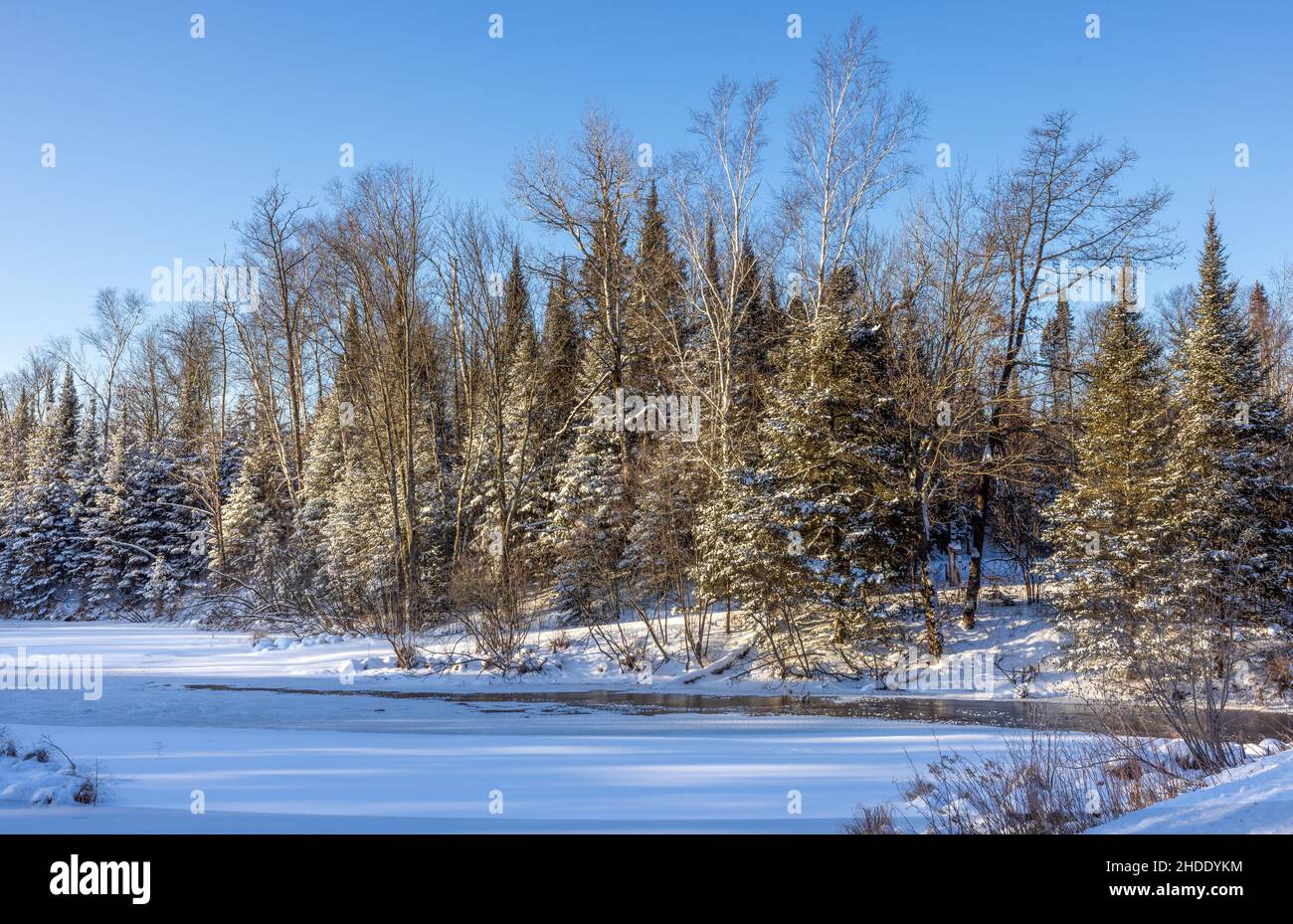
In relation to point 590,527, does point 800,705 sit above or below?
below

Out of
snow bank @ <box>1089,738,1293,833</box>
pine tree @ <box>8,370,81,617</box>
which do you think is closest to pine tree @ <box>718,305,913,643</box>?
snow bank @ <box>1089,738,1293,833</box>

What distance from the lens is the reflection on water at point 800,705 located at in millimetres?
15578

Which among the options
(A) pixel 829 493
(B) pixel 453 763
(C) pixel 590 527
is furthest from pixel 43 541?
(B) pixel 453 763

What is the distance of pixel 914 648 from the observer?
2314 centimetres

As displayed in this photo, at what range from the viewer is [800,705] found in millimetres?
18047

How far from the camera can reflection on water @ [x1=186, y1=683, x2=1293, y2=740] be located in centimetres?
1558

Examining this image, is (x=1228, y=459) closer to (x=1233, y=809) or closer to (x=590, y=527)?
(x=590, y=527)

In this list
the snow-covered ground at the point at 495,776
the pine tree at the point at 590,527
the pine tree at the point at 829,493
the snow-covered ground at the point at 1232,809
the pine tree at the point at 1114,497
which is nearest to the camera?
the snow-covered ground at the point at 1232,809

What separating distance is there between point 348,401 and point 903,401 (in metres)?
27.6

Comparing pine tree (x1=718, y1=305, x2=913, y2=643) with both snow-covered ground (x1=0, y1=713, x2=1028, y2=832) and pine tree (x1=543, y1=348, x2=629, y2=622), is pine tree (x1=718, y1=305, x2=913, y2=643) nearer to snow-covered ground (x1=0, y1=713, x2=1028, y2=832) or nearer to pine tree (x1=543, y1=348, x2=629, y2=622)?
pine tree (x1=543, y1=348, x2=629, y2=622)

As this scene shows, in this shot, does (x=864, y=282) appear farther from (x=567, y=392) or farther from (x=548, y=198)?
(x=567, y=392)

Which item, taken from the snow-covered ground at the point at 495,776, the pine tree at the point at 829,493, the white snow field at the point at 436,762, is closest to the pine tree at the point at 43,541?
the white snow field at the point at 436,762

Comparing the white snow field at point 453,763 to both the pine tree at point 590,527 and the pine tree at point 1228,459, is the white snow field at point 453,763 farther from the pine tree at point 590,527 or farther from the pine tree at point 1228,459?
the pine tree at point 1228,459
